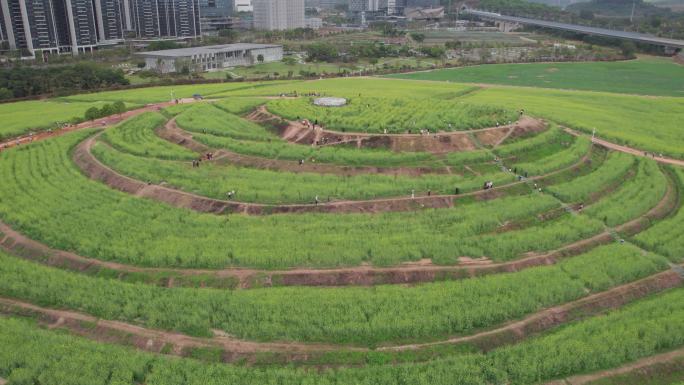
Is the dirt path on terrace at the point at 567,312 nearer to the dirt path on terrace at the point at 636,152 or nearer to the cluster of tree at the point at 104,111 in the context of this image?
the dirt path on terrace at the point at 636,152

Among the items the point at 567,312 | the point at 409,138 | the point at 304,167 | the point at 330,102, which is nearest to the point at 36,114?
the point at 330,102

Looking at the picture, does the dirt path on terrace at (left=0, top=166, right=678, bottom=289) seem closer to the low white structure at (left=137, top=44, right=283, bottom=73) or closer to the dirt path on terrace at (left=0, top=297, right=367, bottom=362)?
the dirt path on terrace at (left=0, top=297, right=367, bottom=362)

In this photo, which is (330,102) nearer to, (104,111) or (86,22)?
(104,111)

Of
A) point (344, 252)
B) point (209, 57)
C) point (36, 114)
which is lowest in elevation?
point (344, 252)

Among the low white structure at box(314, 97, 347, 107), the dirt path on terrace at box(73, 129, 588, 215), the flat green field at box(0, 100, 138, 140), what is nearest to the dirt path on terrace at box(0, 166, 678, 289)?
the dirt path on terrace at box(73, 129, 588, 215)

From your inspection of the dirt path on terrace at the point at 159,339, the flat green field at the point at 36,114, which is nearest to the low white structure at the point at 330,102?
the flat green field at the point at 36,114

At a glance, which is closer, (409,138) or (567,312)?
(567,312)
